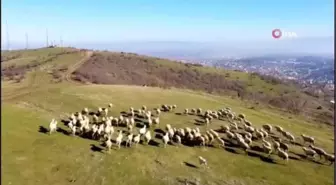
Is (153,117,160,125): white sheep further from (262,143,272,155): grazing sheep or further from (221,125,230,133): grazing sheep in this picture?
(262,143,272,155): grazing sheep

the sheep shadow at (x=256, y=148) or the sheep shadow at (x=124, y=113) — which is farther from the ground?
the sheep shadow at (x=124, y=113)

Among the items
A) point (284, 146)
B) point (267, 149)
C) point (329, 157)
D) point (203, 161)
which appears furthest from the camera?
point (284, 146)

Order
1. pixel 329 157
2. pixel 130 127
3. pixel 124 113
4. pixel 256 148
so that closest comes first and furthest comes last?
pixel 329 157 → pixel 256 148 → pixel 130 127 → pixel 124 113

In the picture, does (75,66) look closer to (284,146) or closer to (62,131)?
(62,131)

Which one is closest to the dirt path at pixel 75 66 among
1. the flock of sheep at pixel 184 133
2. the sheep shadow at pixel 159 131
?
the flock of sheep at pixel 184 133

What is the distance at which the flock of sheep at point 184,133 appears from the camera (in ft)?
111

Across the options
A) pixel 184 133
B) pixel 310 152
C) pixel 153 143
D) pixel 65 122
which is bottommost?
pixel 310 152

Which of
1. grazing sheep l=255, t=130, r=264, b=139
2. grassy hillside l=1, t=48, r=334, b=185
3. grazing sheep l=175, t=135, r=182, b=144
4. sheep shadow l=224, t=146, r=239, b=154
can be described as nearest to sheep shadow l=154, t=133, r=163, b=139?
grassy hillside l=1, t=48, r=334, b=185

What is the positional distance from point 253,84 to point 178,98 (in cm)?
7977

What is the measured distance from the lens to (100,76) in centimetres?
9850

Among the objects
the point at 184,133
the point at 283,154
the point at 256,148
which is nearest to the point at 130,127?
the point at 184,133

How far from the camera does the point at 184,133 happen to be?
36.3 metres

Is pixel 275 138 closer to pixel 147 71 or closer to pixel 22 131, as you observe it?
pixel 22 131

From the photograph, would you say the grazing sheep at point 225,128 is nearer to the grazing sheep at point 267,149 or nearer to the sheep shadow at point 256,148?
the sheep shadow at point 256,148
